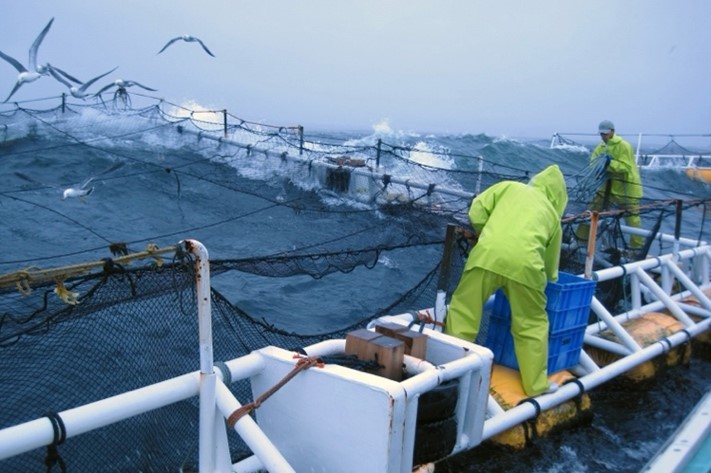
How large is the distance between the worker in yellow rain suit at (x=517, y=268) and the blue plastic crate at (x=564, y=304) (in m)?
0.19

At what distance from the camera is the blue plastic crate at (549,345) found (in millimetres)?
4395

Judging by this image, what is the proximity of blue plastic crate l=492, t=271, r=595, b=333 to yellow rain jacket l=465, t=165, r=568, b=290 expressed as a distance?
130 millimetres

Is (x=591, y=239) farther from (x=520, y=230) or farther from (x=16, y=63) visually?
(x=16, y=63)

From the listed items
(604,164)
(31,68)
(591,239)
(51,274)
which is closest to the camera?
(51,274)

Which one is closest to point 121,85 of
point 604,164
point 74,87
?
point 74,87

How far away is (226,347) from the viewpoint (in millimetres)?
4539

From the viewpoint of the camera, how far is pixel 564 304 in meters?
4.30

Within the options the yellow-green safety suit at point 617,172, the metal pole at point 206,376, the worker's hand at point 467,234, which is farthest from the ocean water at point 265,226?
the metal pole at point 206,376

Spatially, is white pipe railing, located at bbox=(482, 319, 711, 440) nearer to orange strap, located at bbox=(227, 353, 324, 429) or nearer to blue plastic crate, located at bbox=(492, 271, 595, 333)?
blue plastic crate, located at bbox=(492, 271, 595, 333)

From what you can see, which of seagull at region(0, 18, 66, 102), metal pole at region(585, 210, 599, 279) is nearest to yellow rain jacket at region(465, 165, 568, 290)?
metal pole at region(585, 210, 599, 279)

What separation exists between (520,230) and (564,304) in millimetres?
896

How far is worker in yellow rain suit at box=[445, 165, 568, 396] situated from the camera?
3812 millimetres

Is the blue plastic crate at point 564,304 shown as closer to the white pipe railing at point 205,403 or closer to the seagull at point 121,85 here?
the white pipe railing at point 205,403

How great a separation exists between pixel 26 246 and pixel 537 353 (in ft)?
34.3
